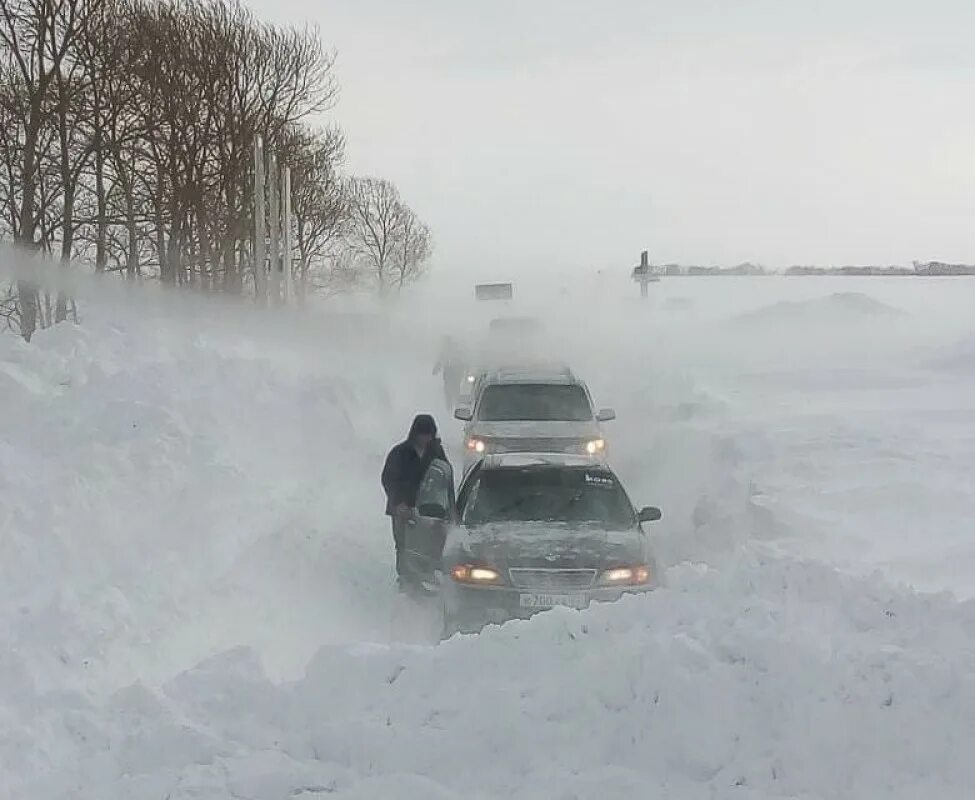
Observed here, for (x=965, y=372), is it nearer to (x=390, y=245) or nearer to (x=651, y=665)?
(x=651, y=665)

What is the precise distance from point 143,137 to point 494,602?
29227mm

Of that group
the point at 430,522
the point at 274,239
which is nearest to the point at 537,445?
the point at 430,522

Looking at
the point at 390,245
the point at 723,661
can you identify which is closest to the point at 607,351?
the point at 723,661

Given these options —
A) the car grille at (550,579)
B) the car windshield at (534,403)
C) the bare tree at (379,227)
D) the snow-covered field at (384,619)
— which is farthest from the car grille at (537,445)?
A: the bare tree at (379,227)

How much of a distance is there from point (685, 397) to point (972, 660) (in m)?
19.2

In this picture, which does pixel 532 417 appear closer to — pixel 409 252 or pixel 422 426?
pixel 422 426

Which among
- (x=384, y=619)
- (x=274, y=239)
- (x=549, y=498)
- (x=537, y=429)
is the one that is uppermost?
(x=274, y=239)

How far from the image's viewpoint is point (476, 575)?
683 centimetres

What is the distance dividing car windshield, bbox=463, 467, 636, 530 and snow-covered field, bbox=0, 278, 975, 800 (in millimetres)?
898

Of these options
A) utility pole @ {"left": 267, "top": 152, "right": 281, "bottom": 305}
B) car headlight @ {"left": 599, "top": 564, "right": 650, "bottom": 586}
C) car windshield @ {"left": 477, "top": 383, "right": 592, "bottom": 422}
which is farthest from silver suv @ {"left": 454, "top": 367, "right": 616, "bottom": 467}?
utility pole @ {"left": 267, "top": 152, "right": 281, "bottom": 305}

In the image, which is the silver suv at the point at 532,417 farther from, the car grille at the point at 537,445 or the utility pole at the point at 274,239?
the utility pole at the point at 274,239

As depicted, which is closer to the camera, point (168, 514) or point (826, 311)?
point (168, 514)

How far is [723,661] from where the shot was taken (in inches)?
181

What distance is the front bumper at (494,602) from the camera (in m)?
Answer: 6.71
